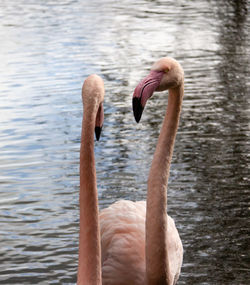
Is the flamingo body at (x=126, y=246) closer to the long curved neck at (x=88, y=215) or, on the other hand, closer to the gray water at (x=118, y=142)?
the gray water at (x=118, y=142)

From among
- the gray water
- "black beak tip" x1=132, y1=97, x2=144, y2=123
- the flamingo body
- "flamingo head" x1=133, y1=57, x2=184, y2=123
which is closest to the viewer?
"black beak tip" x1=132, y1=97, x2=144, y2=123

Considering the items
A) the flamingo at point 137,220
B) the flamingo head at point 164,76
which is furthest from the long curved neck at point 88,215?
the flamingo head at point 164,76

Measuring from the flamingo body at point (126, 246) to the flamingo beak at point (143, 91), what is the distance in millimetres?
1027

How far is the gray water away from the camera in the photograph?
5871 millimetres

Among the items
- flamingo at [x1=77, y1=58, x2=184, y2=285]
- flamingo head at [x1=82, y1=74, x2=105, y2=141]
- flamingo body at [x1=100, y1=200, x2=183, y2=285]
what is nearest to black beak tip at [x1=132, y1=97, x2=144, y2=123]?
flamingo at [x1=77, y1=58, x2=184, y2=285]

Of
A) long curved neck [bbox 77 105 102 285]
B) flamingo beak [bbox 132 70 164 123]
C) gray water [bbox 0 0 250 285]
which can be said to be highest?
flamingo beak [bbox 132 70 164 123]

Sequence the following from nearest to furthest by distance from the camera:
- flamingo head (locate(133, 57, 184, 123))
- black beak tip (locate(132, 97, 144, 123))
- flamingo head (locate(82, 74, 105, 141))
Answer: flamingo head (locate(82, 74, 105, 141)), black beak tip (locate(132, 97, 144, 123)), flamingo head (locate(133, 57, 184, 123))

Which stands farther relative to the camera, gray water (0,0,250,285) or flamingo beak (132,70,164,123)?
gray water (0,0,250,285)

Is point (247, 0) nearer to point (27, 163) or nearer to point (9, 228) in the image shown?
point (27, 163)

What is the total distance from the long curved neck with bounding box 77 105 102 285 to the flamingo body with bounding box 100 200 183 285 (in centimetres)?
113

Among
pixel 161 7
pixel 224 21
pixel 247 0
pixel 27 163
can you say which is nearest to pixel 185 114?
pixel 27 163

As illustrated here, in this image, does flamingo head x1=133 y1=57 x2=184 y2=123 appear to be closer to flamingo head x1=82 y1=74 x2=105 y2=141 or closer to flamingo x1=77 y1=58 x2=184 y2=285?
flamingo x1=77 y1=58 x2=184 y2=285

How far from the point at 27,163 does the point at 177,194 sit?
2.05m

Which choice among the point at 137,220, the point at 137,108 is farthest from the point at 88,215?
the point at 137,220
